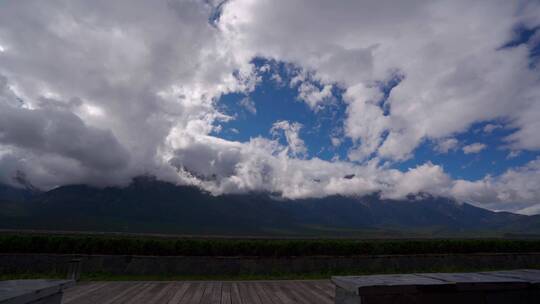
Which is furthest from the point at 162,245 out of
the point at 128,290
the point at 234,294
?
the point at 234,294

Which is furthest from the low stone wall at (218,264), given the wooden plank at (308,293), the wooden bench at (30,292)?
the wooden bench at (30,292)

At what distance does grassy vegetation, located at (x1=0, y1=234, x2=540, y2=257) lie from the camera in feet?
63.4

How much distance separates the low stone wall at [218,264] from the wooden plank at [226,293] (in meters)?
2.62

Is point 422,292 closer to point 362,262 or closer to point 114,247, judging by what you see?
point 362,262

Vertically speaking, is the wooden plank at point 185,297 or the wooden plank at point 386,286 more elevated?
the wooden plank at point 386,286

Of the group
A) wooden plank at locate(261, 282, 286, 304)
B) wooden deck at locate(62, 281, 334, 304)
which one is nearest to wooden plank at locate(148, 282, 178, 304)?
wooden deck at locate(62, 281, 334, 304)

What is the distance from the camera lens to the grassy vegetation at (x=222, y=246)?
1931cm

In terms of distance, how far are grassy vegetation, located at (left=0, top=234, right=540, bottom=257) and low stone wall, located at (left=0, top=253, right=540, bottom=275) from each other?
3521 millimetres

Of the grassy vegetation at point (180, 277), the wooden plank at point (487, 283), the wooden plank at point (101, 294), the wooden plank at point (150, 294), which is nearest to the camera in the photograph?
the wooden plank at point (487, 283)

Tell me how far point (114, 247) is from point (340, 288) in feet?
61.1

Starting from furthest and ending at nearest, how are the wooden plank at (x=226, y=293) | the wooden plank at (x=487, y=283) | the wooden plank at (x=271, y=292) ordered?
the wooden plank at (x=271, y=292)
the wooden plank at (x=226, y=293)
the wooden plank at (x=487, y=283)

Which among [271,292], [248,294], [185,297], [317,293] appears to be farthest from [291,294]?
[185,297]

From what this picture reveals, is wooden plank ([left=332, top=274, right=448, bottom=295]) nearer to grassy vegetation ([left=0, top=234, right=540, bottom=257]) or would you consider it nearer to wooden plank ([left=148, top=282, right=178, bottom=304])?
wooden plank ([left=148, top=282, right=178, bottom=304])

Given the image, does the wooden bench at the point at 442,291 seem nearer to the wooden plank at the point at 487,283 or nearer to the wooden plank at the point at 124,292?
the wooden plank at the point at 487,283
